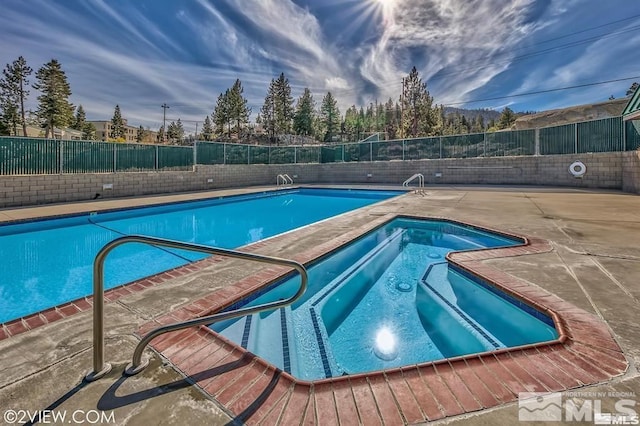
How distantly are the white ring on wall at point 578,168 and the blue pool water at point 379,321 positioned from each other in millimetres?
13317

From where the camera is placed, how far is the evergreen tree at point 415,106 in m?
38.5

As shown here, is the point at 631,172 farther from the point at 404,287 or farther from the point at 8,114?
the point at 8,114

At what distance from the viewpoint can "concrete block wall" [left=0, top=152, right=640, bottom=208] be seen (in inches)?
402

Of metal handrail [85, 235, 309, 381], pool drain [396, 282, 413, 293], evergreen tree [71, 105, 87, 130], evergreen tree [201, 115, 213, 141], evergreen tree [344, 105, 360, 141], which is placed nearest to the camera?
metal handrail [85, 235, 309, 381]

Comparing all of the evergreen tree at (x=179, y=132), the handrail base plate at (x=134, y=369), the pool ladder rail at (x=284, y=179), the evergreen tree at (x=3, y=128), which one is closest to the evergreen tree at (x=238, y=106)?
the evergreen tree at (x=179, y=132)

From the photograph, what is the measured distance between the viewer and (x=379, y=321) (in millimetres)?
3230

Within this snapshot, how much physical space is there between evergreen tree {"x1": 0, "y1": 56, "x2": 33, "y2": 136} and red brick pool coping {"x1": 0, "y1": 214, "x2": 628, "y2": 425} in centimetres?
4705

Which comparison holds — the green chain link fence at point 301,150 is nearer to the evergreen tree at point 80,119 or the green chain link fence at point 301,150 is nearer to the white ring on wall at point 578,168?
the white ring on wall at point 578,168

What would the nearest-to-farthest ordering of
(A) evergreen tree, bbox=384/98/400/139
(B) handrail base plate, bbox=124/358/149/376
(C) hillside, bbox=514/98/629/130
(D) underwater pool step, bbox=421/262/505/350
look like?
(B) handrail base plate, bbox=124/358/149/376 → (D) underwater pool step, bbox=421/262/505/350 → (C) hillside, bbox=514/98/629/130 → (A) evergreen tree, bbox=384/98/400/139

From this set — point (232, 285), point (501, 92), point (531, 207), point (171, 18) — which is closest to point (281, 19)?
point (171, 18)

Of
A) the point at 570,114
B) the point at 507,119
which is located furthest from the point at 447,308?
the point at 507,119

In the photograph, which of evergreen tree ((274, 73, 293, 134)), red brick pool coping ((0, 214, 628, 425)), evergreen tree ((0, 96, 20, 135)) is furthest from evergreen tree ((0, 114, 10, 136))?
red brick pool coping ((0, 214, 628, 425))

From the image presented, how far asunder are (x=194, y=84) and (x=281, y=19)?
52.0 feet

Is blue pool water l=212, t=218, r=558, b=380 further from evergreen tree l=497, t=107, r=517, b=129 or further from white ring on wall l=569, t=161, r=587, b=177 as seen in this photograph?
evergreen tree l=497, t=107, r=517, b=129
